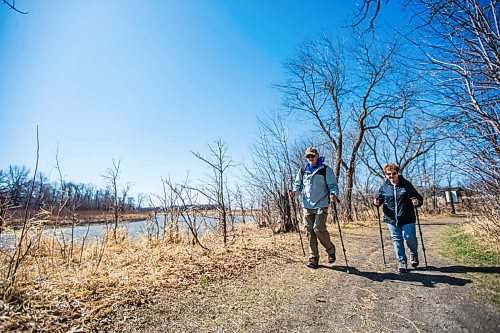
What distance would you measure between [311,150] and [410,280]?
255 cm

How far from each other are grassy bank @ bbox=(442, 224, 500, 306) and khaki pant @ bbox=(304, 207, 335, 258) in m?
2.02

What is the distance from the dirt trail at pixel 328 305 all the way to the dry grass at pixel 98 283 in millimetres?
304

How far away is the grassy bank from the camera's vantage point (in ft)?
9.97

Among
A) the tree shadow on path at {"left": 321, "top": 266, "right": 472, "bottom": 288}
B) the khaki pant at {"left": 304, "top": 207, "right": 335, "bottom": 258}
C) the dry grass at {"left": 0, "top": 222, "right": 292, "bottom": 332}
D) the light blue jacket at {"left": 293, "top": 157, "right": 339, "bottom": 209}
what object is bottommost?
the tree shadow on path at {"left": 321, "top": 266, "right": 472, "bottom": 288}

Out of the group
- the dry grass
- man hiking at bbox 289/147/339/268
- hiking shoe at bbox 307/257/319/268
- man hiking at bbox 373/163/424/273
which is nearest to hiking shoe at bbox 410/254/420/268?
man hiking at bbox 373/163/424/273

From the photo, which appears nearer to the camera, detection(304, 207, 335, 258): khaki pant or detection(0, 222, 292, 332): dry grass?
detection(0, 222, 292, 332): dry grass

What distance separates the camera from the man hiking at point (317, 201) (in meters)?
4.38

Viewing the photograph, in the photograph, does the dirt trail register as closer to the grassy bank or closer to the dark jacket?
the grassy bank

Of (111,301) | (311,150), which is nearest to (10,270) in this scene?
(111,301)

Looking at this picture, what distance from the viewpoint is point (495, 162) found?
3.18 meters

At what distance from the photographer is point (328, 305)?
9.37 ft

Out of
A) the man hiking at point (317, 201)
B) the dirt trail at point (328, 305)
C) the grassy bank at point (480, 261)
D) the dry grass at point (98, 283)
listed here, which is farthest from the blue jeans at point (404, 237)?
the dry grass at point (98, 283)

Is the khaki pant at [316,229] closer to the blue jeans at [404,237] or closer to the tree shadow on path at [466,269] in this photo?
the blue jeans at [404,237]

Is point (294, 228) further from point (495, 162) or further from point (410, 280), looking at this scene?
point (495, 162)
